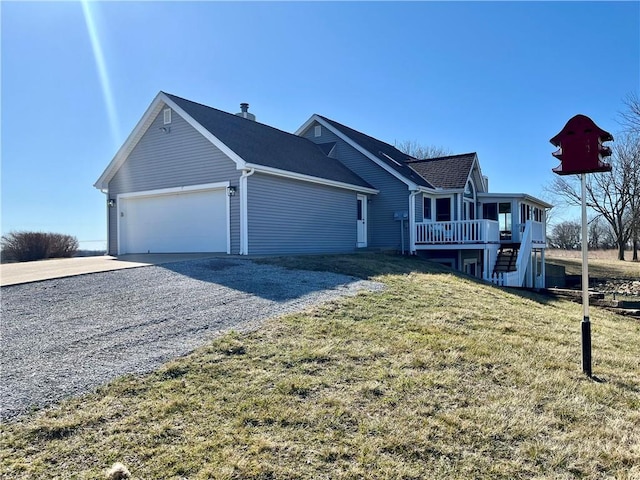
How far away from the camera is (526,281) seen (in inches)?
786

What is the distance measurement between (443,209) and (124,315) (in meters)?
15.3

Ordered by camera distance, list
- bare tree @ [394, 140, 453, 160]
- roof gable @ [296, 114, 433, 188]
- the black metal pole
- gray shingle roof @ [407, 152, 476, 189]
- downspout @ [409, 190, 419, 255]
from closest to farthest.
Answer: the black metal pole
downspout @ [409, 190, 419, 255]
roof gable @ [296, 114, 433, 188]
gray shingle roof @ [407, 152, 476, 189]
bare tree @ [394, 140, 453, 160]

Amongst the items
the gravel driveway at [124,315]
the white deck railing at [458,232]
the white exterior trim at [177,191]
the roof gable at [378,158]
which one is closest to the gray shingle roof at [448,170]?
the roof gable at [378,158]

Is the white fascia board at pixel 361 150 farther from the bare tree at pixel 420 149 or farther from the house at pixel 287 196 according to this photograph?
the bare tree at pixel 420 149

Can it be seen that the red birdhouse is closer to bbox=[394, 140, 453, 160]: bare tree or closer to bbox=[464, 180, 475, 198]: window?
bbox=[464, 180, 475, 198]: window

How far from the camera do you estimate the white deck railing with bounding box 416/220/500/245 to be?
15508 millimetres

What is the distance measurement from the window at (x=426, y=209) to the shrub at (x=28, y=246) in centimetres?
1703

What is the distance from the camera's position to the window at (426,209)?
18172 mm

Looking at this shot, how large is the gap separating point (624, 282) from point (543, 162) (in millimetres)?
10206

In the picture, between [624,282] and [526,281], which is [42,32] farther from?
[624,282]

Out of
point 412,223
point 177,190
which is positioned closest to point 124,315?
point 177,190

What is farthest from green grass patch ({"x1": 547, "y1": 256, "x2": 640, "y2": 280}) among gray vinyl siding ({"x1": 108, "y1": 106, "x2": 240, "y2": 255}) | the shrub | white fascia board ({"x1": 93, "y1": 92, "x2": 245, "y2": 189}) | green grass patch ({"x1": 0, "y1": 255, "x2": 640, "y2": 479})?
the shrub

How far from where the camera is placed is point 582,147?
5043 millimetres

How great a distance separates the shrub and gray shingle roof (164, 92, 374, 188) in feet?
35.0
